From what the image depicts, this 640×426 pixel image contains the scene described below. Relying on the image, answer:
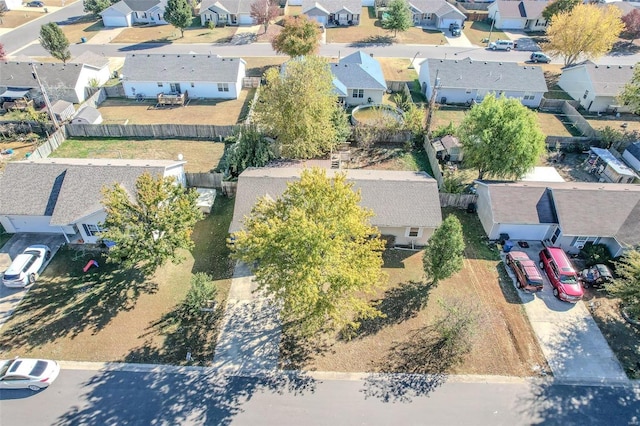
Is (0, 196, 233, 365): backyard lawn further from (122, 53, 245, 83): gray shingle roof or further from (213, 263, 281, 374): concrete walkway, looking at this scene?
(122, 53, 245, 83): gray shingle roof

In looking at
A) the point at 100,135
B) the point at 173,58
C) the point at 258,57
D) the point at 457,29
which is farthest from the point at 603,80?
the point at 100,135

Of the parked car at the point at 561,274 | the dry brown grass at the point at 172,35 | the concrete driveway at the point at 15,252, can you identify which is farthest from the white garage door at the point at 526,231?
the dry brown grass at the point at 172,35

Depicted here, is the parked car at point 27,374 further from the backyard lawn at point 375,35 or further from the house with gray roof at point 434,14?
the house with gray roof at point 434,14

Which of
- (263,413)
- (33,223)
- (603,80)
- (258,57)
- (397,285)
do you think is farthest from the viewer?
(258,57)

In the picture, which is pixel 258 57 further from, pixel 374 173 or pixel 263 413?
pixel 263 413

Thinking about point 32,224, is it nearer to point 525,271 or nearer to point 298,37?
point 525,271

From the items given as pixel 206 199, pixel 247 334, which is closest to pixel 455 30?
pixel 206 199
